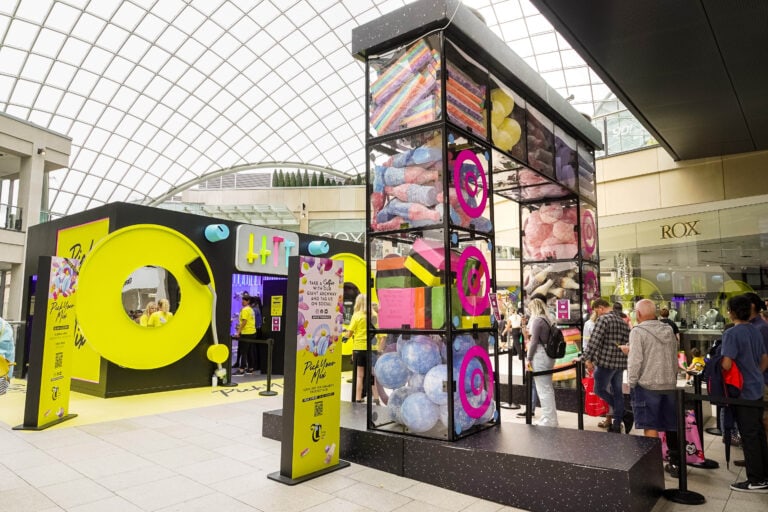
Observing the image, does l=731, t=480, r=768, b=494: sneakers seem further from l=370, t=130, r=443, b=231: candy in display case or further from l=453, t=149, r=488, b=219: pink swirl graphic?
l=370, t=130, r=443, b=231: candy in display case

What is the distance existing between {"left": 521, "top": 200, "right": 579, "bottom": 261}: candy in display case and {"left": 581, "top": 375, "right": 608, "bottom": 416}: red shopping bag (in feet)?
6.54

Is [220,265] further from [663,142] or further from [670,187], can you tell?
[670,187]

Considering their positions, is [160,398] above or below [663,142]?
below

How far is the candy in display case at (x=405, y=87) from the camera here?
4.53 metres

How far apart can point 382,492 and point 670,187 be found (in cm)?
913

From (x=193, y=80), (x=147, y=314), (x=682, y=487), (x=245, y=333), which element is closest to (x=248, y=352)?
(x=245, y=333)

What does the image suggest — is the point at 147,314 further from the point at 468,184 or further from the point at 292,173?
the point at 292,173

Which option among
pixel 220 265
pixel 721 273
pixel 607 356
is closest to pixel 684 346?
pixel 721 273

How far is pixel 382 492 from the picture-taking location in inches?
152

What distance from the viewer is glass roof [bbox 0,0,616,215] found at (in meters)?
23.4

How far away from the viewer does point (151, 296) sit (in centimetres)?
1046

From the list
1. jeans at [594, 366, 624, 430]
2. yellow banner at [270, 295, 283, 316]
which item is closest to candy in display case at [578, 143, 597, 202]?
jeans at [594, 366, 624, 430]

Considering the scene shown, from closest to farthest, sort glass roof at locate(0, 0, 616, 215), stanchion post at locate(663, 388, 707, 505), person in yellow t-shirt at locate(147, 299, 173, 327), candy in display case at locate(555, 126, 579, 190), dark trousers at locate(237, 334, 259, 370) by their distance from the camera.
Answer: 1. stanchion post at locate(663, 388, 707, 505)
2. candy in display case at locate(555, 126, 579, 190)
3. person in yellow t-shirt at locate(147, 299, 173, 327)
4. dark trousers at locate(237, 334, 259, 370)
5. glass roof at locate(0, 0, 616, 215)

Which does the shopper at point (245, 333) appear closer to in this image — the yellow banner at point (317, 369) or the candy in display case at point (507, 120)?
the yellow banner at point (317, 369)
